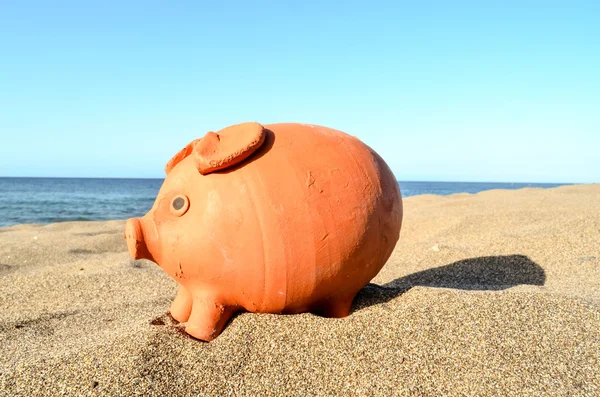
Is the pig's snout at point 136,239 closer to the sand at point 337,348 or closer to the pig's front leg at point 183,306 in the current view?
the pig's front leg at point 183,306

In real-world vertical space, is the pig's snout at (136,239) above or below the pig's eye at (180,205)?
below

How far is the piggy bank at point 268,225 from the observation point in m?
2.48

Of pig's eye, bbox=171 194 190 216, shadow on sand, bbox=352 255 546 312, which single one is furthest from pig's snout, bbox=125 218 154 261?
shadow on sand, bbox=352 255 546 312

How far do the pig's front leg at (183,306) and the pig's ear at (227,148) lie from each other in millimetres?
939

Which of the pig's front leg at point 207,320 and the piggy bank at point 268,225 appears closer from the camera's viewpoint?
the piggy bank at point 268,225

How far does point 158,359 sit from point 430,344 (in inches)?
62.7

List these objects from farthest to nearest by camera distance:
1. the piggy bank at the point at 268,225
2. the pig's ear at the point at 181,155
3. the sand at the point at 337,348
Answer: the pig's ear at the point at 181,155, the piggy bank at the point at 268,225, the sand at the point at 337,348

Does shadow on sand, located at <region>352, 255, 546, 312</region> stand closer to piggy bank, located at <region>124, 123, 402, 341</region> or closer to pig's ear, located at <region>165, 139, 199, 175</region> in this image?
piggy bank, located at <region>124, 123, 402, 341</region>

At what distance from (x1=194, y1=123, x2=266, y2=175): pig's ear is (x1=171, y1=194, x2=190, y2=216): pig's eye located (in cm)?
21

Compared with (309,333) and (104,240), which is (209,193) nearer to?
(309,333)

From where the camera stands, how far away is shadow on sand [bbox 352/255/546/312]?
442 cm

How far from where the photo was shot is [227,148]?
263cm

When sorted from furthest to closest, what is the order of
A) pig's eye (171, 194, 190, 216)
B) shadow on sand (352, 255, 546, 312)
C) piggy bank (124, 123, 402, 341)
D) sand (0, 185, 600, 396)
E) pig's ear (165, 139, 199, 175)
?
shadow on sand (352, 255, 546, 312) < pig's ear (165, 139, 199, 175) < pig's eye (171, 194, 190, 216) < piggy bank (124, 123, 402, 341) < sand (0, 185, 600, 396)

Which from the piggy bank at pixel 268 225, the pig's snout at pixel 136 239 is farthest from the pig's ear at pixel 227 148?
the pig's snout at pixel 136 239
